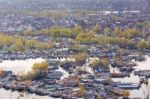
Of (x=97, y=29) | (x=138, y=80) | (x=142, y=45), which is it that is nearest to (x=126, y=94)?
(x=138, y=80)

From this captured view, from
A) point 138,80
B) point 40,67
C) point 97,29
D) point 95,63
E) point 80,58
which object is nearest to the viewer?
point 138,80

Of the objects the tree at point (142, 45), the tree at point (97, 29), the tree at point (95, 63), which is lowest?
the tree at point (97, 29)

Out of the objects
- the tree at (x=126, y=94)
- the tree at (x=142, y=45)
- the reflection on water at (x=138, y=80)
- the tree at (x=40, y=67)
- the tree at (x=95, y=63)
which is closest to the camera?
the tree at (x=126, y=94)

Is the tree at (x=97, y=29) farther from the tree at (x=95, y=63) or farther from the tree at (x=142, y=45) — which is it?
the tree at (x=95, y=63)

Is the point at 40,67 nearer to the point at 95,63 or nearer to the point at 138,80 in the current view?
the point at 95,63

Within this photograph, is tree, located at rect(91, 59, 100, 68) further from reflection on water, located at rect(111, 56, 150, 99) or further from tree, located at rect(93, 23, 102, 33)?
tree, located at rect(93, 23, 102, 33)

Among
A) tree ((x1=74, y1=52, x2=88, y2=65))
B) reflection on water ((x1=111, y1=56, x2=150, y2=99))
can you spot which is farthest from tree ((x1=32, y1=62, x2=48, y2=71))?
reflection on water ((x1=111, y1=56, x2=150, y2=99))

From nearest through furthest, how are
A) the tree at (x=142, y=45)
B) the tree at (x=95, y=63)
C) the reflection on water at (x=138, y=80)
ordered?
the reflection on water at (x=138, y=80) < the tree at (x=95, y=63) < the tree at (x=142, y=45)

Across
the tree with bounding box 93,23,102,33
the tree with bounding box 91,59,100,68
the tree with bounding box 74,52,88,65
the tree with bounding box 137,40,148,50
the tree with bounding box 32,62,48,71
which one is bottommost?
the tree with bounding box 93,23,102,33

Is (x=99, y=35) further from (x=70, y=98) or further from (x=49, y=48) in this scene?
(x=70, y=98)

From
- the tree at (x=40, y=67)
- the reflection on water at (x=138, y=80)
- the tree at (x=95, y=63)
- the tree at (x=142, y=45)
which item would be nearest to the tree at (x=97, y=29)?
the tree at (x=142, y=45)

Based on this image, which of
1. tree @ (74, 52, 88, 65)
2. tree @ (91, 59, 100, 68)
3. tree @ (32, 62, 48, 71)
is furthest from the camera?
tree @ (74, 52, 88, 65)
